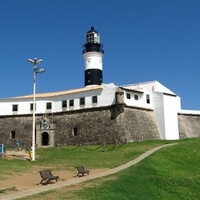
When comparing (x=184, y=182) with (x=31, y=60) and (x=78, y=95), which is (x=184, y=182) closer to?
(x=31, y=60)

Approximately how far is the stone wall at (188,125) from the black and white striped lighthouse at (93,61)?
561 inches

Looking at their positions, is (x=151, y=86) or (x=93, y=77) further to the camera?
(x=93, y=77)

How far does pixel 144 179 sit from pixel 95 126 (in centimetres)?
2395

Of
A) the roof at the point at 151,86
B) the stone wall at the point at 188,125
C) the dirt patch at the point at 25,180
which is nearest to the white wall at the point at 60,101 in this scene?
the roof at the point at 151,86

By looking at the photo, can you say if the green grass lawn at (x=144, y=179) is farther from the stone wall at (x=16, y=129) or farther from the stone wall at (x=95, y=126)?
the stone wall at (x=16, y=129)

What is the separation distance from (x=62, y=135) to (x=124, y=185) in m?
29.7

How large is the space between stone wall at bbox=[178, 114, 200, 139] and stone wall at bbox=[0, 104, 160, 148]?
5708mm

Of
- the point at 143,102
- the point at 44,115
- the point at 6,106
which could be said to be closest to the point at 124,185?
the point at 143,102

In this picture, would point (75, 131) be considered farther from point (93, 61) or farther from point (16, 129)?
point (93, 61)

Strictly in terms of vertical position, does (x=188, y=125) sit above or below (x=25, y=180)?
above

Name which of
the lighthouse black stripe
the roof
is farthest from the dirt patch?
the lighthouse black stripe

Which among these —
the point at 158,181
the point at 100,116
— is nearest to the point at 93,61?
the point at 100,116

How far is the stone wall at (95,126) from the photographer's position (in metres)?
42.3

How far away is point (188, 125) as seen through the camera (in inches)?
2036
